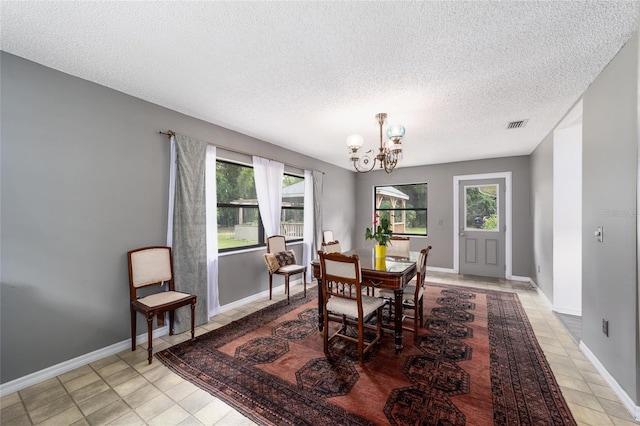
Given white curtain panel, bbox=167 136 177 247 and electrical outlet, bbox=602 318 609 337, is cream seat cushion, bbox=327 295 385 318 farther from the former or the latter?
white curtain panel, bbox=167 136 177 247

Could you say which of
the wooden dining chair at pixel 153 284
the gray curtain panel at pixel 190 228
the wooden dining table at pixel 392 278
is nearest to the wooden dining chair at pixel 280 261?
the gray curtain panel at pixel 190 228

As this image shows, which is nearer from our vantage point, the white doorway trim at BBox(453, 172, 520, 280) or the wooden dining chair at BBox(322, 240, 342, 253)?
the wooden dining chair at BBox(322, 240, 342, 253)

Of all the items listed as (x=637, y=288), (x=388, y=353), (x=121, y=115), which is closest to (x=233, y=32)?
(x=121, y=115)

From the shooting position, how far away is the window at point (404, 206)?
612 cm

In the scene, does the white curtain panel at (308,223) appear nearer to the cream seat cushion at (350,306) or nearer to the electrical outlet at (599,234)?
the cream seat cushion at (350,306)

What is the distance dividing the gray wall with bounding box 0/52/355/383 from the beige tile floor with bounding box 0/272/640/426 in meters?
0.26

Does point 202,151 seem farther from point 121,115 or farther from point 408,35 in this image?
point 408,35

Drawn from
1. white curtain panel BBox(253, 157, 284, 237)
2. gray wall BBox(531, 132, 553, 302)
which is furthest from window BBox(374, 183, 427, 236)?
white curtain panel BBox(253, 157, 284, 237)

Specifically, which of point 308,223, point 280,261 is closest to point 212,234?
point 280,261

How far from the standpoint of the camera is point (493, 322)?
10.1 ft

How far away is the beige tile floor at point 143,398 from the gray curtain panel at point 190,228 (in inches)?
27.4

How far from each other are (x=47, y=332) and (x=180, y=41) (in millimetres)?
2496

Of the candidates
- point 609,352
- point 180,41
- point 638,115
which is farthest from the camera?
point 609,352

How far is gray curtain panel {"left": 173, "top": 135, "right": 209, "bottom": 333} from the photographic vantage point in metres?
2.90
